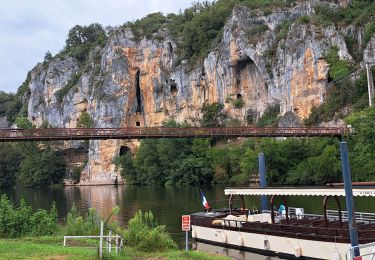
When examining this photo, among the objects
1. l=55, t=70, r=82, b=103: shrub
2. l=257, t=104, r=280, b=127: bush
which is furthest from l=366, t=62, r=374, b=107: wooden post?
l=55, t=70, r=82, b=103: shrub

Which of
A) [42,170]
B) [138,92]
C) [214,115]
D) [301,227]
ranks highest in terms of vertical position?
[138,92]

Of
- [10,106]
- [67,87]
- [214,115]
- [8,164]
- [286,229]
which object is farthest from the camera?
[10,106]

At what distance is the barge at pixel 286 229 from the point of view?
16281 millimetres

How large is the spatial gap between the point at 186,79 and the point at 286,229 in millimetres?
74569

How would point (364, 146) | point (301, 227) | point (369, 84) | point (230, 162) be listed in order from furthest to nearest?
point (230, 162)
point (369, 84)
point (364, 146)
point (301, 227)

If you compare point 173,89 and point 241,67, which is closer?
point 241,67

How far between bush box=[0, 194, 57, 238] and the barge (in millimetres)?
7262

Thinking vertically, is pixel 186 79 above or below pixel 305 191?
above

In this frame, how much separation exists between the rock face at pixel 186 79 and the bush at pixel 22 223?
166 feet

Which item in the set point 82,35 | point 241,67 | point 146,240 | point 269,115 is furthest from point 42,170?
point 146,240

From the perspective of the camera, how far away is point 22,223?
1925 centimetres

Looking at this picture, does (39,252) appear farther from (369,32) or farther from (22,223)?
(369,32)

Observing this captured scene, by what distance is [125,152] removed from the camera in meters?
98.8

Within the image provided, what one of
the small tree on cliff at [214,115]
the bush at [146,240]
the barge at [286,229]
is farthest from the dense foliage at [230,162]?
the bush at [146,240]
